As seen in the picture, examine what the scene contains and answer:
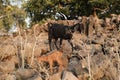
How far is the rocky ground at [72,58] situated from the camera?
11.9 meters

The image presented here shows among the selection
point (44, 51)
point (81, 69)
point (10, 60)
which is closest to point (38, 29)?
point (44, 51)

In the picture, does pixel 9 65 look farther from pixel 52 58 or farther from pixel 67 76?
pixel 67 76

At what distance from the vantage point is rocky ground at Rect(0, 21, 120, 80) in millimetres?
11867

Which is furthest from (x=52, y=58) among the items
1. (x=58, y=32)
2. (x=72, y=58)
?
(x=58, y=32)

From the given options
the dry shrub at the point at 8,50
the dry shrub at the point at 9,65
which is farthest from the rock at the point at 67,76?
the dry shrub at the point at 8,50

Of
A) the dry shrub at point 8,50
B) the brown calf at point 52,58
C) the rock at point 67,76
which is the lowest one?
the dry shrub at point 8,50

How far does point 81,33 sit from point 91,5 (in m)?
9.77

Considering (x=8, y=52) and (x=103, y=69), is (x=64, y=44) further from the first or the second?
(x=103, y=69)

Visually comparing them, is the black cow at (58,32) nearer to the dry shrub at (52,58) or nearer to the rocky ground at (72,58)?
the rocky ground at (72,58)

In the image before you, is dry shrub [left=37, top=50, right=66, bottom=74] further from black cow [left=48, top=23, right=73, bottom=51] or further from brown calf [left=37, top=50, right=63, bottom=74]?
black cow [left=48, top=23, right=73, bottom=51]

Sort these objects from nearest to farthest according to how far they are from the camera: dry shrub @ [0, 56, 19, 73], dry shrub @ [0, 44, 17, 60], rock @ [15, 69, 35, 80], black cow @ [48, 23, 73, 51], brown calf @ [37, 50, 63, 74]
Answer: rock @ [15, 69, 35, 80] < brown calf @ [37, 50, 63, 74] < dry shrub @ [0, 56, 19, 73] < dry shrub @ [0, 44, 17, 60] < black cow @ [48, 23, 73, 51]

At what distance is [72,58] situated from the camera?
1562 centimetres

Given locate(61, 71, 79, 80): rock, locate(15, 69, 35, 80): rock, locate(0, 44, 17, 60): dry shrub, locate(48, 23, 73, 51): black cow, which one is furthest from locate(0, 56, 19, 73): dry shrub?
locate(61, 71, 79, 80): rock

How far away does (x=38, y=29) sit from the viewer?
76.1 feet
